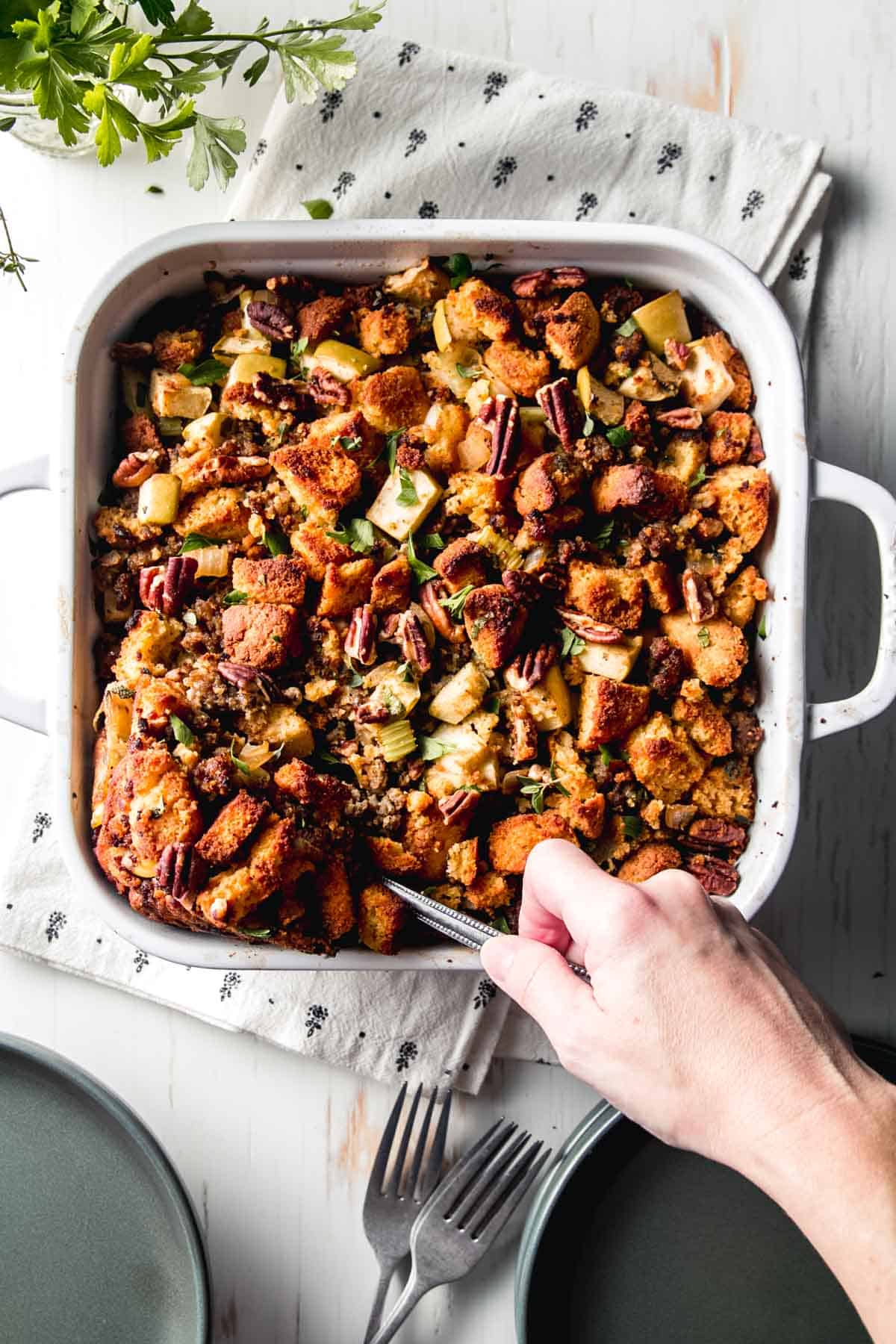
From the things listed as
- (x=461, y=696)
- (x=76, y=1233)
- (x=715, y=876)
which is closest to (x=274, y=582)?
(x=461, y=696)

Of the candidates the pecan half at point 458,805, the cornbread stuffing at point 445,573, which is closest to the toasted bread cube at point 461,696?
the cornbread stuffing at point 445,573

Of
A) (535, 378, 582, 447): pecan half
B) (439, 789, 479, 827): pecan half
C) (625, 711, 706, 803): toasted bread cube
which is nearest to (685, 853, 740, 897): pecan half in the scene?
(625, 711, 706, 803): toasted bread cube

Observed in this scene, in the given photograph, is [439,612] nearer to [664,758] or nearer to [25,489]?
[664,758]

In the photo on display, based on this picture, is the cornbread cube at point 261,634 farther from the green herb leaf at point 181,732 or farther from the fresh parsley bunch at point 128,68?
the fresh parsley bunch at point 128,68

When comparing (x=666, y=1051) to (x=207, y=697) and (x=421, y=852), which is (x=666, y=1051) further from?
(x=207, y=697)

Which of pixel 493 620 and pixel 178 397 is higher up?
pixel 178 397

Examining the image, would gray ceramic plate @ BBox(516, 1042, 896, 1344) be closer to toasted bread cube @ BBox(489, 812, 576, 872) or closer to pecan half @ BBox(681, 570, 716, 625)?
toasted bread cube @ BBox(489, 812, 576, 872)
